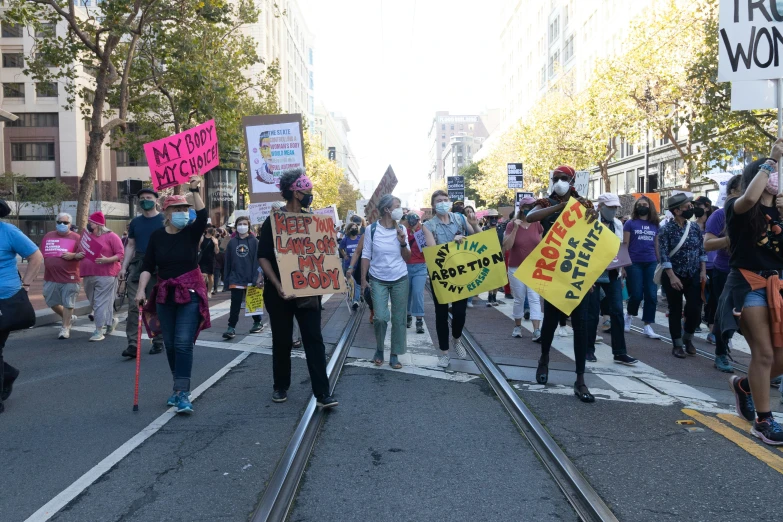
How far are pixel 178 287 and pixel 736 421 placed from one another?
14.5 feet

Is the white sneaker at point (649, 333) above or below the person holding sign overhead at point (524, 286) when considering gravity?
below

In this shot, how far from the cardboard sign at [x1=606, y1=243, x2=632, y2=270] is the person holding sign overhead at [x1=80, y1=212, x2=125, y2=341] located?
610 cm

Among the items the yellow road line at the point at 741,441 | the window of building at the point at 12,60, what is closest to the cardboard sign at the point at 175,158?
the yellow road line at the point at 741,441

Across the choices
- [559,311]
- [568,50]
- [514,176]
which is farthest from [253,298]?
[568,50]

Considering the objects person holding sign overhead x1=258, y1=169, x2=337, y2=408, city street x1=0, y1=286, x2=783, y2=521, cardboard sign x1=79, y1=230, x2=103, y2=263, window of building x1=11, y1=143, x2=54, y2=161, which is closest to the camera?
city street x1=0, y1=286, x2=783, y2=521

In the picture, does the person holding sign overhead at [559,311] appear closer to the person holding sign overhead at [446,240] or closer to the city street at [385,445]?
the city street at [385,445]

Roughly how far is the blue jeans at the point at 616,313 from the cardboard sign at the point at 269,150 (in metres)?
5.76

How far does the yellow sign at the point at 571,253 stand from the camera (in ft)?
20.6

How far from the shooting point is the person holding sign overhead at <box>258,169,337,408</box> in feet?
18.8

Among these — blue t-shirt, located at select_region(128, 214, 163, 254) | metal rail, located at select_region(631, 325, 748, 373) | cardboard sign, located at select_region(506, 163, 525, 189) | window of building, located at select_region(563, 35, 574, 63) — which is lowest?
metal rail, located at select_region(631, 325, 748, 373)

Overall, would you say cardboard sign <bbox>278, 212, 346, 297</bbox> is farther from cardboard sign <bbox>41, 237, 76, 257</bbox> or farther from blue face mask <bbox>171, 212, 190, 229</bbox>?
cardboard sign <bbox>41, 237, 76, 257</bbox>

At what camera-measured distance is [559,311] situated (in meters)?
6.33

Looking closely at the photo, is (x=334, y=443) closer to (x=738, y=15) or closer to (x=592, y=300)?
(x=592, y=300)

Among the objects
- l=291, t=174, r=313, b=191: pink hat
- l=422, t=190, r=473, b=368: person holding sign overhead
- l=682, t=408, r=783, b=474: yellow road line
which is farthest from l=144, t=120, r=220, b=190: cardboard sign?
l=682, t=408, r=783, b=474: yellow road line
